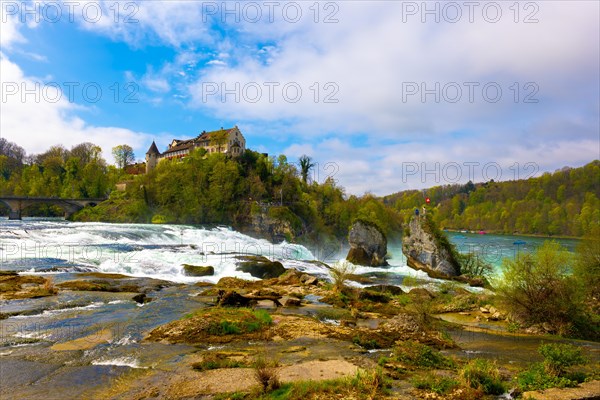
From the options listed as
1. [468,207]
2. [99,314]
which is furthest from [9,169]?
[468,207]

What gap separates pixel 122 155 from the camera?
125938 millimetres

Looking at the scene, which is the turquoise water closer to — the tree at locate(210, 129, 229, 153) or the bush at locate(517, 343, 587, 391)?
the bush at locate(517, 343, 587, 391)

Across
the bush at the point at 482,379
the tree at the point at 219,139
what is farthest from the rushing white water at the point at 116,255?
the tree at the point at 219,139

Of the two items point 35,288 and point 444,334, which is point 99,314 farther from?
point 444,334

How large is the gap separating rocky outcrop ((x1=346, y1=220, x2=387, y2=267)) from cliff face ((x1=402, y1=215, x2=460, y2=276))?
5054 mm

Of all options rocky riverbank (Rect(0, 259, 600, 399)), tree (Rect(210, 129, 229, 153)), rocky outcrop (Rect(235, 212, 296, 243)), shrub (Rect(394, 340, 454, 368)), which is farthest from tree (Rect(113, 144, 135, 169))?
shrub (Rect(394, 340, 454, 368))

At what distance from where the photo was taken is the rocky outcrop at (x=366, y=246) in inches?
1933

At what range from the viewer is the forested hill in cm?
12581

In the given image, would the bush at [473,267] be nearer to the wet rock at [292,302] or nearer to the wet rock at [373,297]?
the wet rock at [373,297]

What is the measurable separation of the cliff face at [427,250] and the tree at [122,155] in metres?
109

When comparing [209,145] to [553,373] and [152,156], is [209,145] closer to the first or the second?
[152,156]

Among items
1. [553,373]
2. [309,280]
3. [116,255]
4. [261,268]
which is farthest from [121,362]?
[116,255]

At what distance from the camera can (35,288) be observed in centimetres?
2122

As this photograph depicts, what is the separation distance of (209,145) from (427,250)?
265 feet
